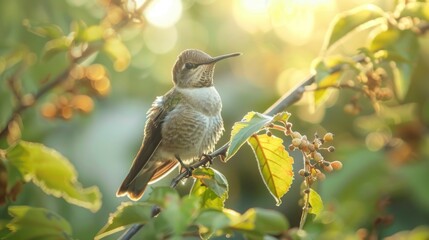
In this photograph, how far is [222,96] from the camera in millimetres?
7406

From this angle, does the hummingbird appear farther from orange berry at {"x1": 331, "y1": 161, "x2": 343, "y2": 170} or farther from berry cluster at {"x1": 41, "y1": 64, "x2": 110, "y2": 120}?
orange berry at {"x1": 331, "y1": 161, "x2": 343, "y2": 170}

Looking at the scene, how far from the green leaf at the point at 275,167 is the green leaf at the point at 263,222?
19.8 inches

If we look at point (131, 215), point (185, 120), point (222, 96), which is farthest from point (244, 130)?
point (222, 96)

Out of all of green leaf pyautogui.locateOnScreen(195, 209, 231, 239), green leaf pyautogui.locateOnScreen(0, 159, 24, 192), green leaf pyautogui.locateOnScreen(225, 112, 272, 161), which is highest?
green leaf pyautogui.locateOnScreen(225, 112, 272, 161)

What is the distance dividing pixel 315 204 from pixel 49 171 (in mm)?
732

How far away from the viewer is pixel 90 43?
2.97 metres

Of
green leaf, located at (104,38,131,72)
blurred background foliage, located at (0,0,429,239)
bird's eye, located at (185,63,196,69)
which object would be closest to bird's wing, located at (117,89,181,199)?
bird's eye, located at (185,63,196,69)

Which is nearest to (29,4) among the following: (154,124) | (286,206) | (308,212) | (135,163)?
(154,124)

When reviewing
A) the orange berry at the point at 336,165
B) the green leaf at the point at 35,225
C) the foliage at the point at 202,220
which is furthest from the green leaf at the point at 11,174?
the orange berry at the point at 336,165

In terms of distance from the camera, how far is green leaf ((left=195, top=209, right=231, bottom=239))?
1.79 metres

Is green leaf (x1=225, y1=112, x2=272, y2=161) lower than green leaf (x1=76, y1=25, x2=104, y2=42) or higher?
lower

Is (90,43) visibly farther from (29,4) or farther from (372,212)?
(29,4)

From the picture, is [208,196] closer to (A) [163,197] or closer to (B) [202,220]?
(A) [163,197]

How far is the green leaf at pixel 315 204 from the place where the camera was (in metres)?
2.27
